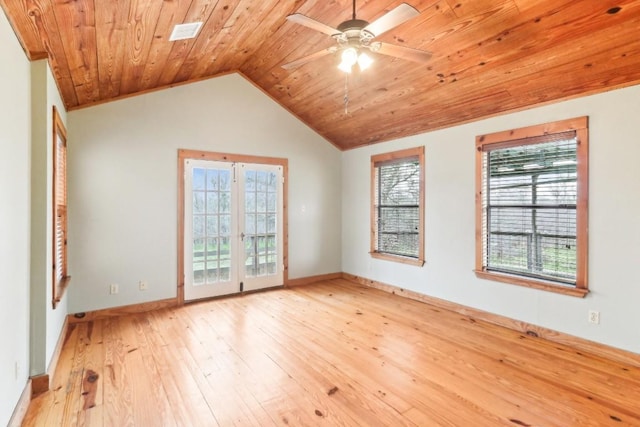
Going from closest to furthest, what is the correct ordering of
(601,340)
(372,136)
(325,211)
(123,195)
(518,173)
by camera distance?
(601,340) → (518,173) → (123,195) → (372,136) → (325,211)

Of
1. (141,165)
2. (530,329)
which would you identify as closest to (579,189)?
(530,329)

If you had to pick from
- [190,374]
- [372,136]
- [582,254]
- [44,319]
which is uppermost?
[372,136]

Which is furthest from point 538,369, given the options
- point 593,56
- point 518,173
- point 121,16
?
point 121,16

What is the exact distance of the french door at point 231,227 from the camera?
4688 mm

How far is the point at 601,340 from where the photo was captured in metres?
3.08

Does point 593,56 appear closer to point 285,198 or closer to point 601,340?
point 601,340

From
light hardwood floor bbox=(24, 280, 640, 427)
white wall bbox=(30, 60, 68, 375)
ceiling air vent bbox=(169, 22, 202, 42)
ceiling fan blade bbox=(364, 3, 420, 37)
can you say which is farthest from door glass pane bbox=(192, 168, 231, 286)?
ceiling fan blade bbox=(364, 3, 420, 37)

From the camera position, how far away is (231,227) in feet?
16.3

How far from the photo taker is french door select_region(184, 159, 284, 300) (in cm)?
469

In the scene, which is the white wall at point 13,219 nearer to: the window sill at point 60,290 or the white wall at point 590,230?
the window sill at point 60,290

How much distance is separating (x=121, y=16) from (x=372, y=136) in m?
3.76

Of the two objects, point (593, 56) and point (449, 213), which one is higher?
point (593, 56)

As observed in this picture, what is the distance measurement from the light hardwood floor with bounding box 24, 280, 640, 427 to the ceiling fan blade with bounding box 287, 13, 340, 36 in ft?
8.22

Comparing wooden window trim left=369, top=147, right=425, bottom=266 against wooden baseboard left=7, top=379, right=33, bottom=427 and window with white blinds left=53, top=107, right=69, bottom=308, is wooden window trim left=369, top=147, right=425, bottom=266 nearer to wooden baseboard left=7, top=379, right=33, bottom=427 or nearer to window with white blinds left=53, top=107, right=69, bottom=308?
window with white blinds left=53, top=107, right=69, bottom=308
